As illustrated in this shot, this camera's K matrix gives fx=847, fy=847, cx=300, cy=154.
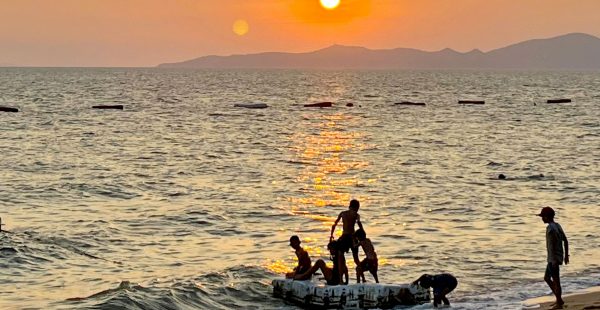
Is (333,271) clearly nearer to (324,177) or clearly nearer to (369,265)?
(369,265)

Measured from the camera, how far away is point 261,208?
35.1 metres

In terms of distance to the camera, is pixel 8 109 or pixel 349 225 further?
pixel 8 109

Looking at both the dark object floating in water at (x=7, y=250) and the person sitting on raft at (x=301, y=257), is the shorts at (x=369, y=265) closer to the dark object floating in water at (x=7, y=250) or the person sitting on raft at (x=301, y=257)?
the person sitting on raft at (x=301, y=257)

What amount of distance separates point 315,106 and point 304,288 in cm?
10432

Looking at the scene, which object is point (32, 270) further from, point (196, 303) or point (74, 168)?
point (74, 168)

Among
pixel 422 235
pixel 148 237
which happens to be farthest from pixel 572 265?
pixel 148 237

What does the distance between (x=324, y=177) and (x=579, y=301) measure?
27.8 m

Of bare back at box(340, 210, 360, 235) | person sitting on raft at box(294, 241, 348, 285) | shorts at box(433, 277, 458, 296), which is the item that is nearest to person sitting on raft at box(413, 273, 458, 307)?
shorts at box(433, 277, 458, 296)

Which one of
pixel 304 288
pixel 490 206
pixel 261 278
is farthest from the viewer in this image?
pixel 490 206

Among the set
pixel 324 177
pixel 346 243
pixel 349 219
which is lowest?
pixel 324 177

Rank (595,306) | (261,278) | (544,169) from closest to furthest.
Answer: (595,306)
(261,278)
(544,169)

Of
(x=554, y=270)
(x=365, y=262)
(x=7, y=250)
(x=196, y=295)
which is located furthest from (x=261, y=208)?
(x=554, y=270)

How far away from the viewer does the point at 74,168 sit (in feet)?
163

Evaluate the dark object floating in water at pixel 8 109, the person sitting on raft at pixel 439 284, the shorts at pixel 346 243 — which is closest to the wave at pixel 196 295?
the shorts at pixel 346 243
